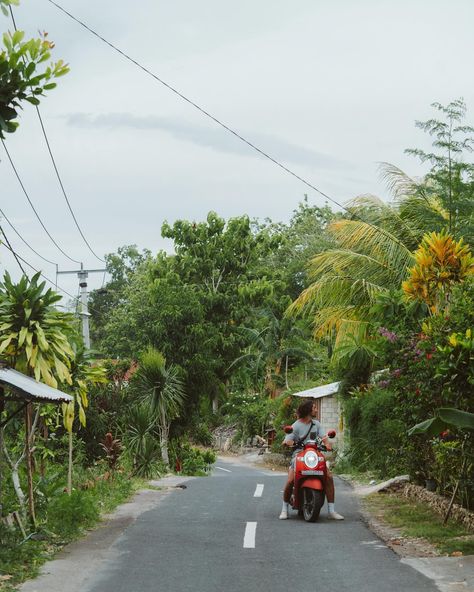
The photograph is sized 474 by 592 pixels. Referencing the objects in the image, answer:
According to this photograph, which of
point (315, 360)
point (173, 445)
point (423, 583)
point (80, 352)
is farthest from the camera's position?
point (315, 360)

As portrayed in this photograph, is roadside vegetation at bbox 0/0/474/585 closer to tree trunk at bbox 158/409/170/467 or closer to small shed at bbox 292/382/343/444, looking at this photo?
tree trunk at bbox 158/409/170/467

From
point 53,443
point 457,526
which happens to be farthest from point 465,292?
point 53,443

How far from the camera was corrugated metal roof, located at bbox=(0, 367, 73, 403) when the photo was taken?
9609 mm

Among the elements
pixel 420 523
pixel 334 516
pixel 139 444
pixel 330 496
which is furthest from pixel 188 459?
pixel 420 523

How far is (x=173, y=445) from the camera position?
98.7ft

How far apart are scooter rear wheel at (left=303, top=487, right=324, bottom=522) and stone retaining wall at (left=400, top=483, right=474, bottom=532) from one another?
1.93 meters

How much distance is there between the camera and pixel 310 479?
519 inches

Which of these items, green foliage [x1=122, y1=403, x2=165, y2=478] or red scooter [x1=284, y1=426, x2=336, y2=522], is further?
green foliage [x1=122, y1=403, x2=165, y2=478]

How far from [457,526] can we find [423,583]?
155 inches

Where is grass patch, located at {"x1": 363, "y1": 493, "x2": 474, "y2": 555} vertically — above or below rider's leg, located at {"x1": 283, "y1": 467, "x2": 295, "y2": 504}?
below

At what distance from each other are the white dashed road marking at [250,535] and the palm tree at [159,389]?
15.1 metres

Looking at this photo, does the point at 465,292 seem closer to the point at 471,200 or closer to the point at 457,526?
the point at 457,526

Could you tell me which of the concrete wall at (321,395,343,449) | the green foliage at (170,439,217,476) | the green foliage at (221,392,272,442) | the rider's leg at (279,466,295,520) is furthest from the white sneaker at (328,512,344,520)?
the green foliage at (221,392,272,442)

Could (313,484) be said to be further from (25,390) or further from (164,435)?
(164,435)
